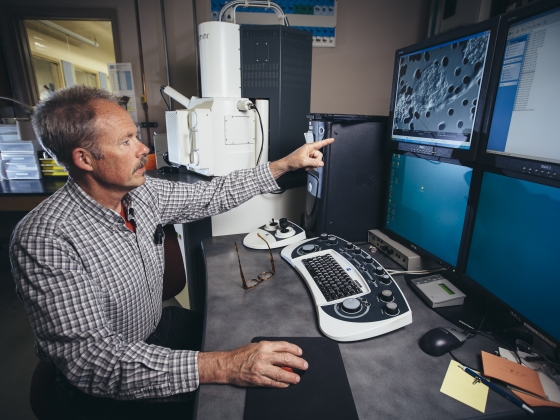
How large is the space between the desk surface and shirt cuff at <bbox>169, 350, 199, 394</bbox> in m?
0.03

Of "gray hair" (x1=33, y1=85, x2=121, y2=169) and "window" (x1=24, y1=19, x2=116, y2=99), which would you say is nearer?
"gray hair" (x1=33, y1=85, x2=121, y2=169)

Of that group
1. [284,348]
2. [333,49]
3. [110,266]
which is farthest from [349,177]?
[333,49]

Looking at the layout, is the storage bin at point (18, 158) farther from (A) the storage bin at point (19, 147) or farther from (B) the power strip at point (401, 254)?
(B) the power strip at point (401, 254)

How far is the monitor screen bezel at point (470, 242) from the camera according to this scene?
0.65 meters

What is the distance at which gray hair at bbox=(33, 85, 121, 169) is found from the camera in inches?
32.4

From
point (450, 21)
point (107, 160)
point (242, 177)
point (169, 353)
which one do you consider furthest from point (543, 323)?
point (450, 21)

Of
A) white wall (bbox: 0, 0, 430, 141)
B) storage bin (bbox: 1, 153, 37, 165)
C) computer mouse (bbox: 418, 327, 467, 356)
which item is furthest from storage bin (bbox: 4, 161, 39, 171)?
computer mouse (bbox: 418, 327, 467, 356)

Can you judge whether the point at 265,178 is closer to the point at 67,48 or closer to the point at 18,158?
the point at 18,158

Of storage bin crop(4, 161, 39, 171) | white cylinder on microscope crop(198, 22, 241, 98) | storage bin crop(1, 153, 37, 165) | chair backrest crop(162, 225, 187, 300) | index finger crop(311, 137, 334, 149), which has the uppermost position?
white cylinder on microscope crop(198, 22, 241, 98)

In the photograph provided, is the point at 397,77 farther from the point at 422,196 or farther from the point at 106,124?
the point at 106,124

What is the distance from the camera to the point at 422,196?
1.01 meters

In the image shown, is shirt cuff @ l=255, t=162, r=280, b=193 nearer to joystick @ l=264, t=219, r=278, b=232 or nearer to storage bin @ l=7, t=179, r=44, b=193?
joystick @ l=264, t=219, r=278, b=232

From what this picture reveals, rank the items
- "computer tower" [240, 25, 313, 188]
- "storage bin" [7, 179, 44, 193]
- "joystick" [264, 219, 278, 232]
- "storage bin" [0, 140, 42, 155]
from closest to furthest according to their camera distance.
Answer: "joystick" [264, 219, 278, 232] < "computer tower" [240, 25, 313, 188] < "storage bin" [7, 179, 44, 193] < "storage bin" [0, 140, 42, 155]

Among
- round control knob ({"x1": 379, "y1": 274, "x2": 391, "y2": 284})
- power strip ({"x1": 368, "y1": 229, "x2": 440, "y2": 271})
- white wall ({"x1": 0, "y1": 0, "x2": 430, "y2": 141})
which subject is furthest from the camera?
white wall ({"x1": 0, "y1": 0, "x2": 430, "y2": 141})
